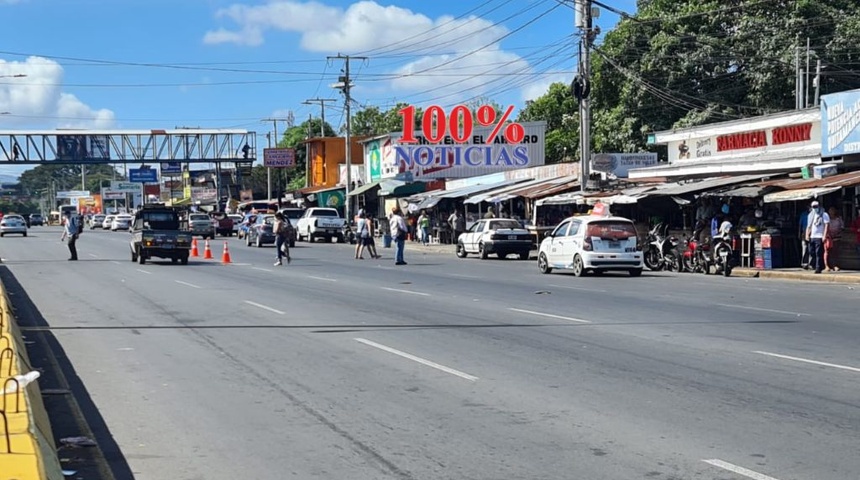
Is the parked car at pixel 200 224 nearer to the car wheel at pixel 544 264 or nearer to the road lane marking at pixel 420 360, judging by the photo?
the car wheel at pixel 544 264

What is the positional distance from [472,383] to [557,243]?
1929 centimetres

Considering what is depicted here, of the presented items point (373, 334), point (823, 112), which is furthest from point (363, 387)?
point (823, 112)

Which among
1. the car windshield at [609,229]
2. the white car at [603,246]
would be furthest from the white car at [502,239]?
the car windshield at [609,229]

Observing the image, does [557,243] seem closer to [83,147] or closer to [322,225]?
[322,225]

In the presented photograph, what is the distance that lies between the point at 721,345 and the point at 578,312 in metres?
4.71

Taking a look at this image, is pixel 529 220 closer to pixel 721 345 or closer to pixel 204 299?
pixel 204 299

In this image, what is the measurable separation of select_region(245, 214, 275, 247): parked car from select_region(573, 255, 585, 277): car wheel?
25.9m

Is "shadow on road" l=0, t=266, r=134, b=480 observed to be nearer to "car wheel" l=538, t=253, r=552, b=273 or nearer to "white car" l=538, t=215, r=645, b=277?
"white car" l=538, t=215, r=645, b=277

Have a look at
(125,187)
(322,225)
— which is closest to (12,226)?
(322,225)

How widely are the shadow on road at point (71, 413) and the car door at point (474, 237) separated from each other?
25.8 m

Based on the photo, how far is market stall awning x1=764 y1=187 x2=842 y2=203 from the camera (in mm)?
25219

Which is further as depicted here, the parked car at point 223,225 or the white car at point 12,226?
the white car at point 12,226

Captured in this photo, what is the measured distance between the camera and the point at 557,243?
96.7 feet

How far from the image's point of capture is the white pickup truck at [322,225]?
59.1m
